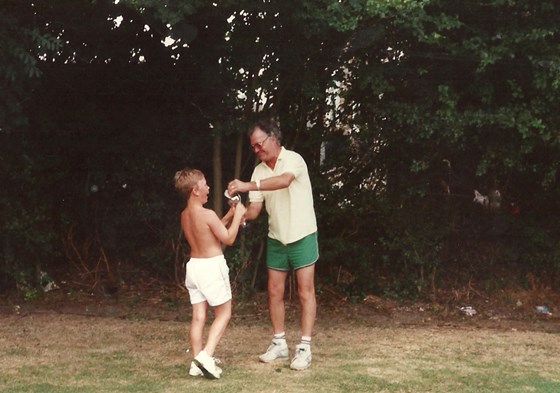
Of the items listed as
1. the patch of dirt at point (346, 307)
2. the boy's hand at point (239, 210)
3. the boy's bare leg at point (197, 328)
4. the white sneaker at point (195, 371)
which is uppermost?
the boy's hand at point (239, 210)

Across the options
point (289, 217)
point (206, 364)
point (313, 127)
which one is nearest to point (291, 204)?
point (289, 217)

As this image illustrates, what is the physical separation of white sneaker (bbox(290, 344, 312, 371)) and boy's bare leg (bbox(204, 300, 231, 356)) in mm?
Result: 610

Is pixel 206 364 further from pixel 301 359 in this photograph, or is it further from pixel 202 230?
pixel 202 230

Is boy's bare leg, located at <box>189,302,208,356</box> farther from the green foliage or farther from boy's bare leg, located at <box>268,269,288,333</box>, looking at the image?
the green foliage

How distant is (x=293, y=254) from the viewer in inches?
262

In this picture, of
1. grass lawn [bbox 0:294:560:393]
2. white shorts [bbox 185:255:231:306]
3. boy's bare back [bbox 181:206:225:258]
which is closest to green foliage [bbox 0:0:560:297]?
grass lawn [bbox 0:294:560:393]

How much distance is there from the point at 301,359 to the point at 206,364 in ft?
2.66

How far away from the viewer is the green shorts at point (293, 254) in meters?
6.63

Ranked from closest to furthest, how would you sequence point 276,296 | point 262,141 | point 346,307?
1. point 262,141
2. point 276,296
3. point 346,307

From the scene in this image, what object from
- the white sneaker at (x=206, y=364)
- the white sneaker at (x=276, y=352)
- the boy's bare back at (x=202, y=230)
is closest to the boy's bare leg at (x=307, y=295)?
the white sneaker at (x=276, y=352)

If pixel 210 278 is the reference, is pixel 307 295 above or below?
below

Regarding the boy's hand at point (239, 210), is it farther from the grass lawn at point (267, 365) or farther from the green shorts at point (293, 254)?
the grass lawn at point (267, 365)

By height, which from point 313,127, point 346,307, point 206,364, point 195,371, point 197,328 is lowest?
point 346,307

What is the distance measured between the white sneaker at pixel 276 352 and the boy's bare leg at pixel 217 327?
0.58 metres
